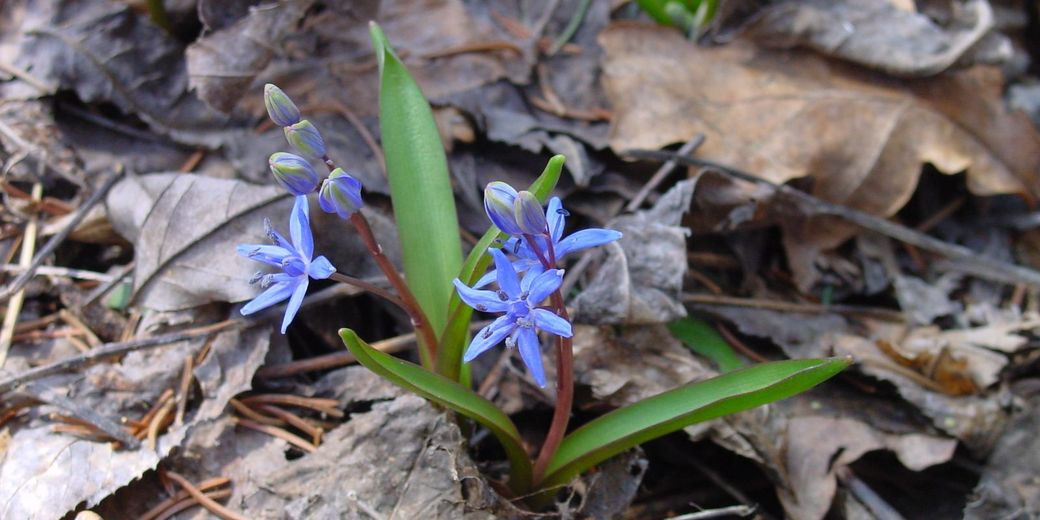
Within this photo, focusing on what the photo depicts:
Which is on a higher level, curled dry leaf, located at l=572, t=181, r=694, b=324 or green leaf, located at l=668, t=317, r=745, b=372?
curled dry leaf, located at l=572, t=181, r=694, b=324

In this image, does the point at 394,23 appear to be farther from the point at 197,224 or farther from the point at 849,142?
the point at 849,142

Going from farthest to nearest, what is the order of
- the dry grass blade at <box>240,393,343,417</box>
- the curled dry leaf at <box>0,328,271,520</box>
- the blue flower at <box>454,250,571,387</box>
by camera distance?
1. the dry grass blade at <box>240,393,343,417</box>
2. the curled dry leaf at <box>0,328,271,520</box>
3. the blue flower at <box>454,250,571,387</box>

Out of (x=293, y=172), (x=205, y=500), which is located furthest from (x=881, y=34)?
(x=205, y=500)

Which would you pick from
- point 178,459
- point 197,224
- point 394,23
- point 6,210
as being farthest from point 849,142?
point 6,210

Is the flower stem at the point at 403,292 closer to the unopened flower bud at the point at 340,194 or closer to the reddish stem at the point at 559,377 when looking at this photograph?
the unopened flower bud at the point at 340,194

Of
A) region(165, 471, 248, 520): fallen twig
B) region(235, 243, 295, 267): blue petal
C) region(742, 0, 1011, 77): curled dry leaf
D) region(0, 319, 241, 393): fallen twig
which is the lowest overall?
region(165, 471, 248, 520): fallen twig

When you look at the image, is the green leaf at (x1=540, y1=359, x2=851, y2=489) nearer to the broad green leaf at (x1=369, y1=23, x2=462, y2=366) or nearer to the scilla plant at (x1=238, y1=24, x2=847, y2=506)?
the scilla plant at (x1=238, y1=24, x2=847, y2=506)

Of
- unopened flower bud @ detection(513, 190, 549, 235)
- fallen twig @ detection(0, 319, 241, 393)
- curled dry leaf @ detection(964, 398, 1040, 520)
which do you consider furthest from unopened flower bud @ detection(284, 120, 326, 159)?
curled dry leaf @ detection(964, 398, 1040, 520)
